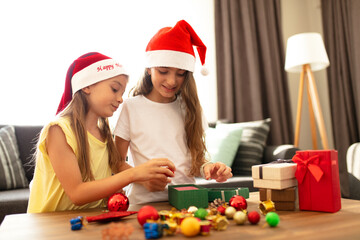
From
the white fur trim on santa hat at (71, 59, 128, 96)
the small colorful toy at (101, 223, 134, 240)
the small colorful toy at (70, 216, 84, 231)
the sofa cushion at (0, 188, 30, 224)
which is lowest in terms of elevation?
the sofa cushion at (0, 188, 30, 224)

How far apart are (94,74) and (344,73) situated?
3067 mm

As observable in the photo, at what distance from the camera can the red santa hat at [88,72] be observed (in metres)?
1.19

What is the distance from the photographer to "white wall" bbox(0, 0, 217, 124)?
274 cm

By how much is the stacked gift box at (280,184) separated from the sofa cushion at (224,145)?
1.54 m

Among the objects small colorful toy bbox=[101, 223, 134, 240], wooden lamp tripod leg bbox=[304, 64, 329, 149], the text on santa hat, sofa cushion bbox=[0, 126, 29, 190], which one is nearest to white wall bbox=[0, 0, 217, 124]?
sofa cushion bbox=[0, 126, 29, 190]

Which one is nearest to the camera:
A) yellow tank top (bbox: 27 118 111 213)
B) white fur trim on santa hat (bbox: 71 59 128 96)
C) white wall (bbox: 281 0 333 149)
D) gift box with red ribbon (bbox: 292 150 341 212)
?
gift box with red ribbon (bbox: 292 150 341 212)

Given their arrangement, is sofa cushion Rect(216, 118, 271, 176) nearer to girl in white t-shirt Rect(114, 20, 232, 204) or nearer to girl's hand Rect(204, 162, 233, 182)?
girl in white t-shirt Rect(114, 20, 232, 204)

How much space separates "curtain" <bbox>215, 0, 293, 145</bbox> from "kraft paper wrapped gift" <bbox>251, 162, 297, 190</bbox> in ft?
8.06

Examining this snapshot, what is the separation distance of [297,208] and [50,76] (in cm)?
254

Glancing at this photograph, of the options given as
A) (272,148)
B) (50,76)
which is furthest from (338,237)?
(50,76)

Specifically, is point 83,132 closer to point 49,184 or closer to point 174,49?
point 49,184

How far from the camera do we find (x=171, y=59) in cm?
128

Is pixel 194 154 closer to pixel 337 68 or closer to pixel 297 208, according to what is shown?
pixel 297 208

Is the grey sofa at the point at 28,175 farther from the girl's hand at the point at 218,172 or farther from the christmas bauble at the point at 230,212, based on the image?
the christmas bauble at the point at 230,212
